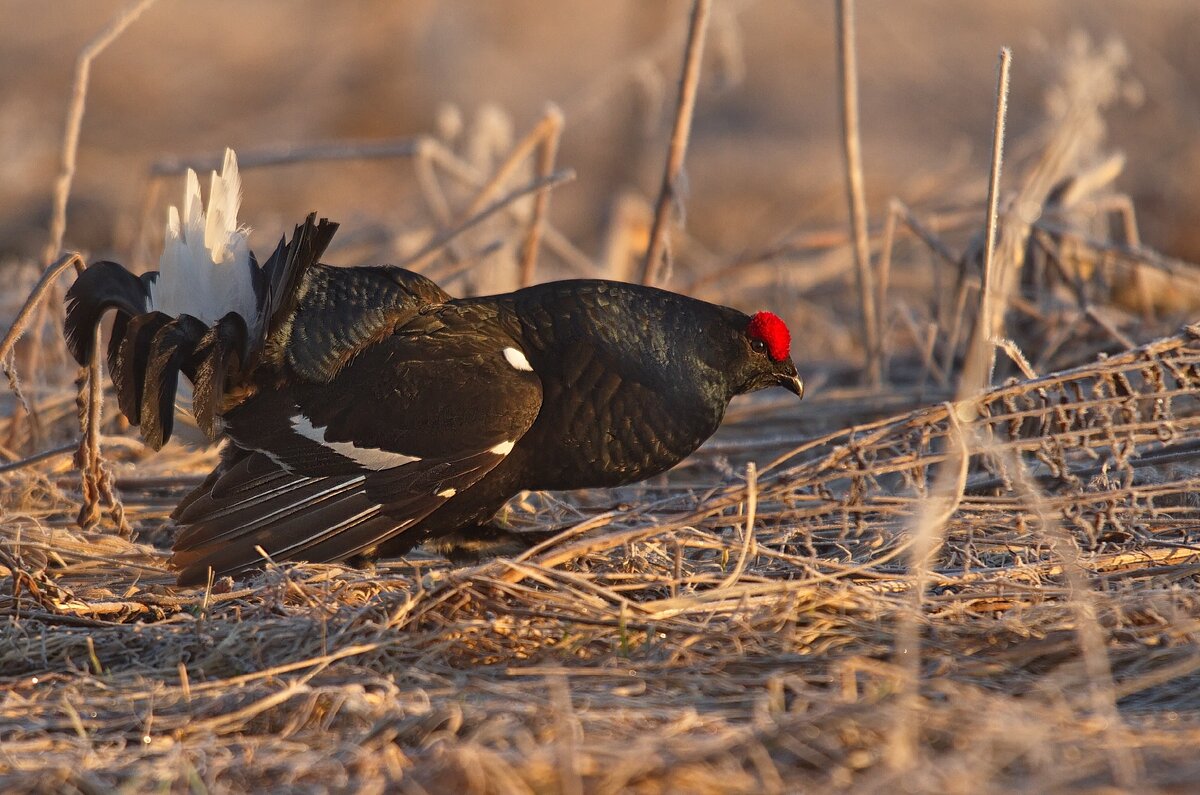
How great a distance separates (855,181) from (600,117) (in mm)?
7611

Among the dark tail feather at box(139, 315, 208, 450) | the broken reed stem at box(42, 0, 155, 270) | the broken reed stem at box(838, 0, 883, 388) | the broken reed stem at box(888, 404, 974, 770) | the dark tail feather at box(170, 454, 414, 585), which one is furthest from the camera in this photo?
the broken reed stem at box(838, 0, 883, 388)

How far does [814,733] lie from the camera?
202 centimetres

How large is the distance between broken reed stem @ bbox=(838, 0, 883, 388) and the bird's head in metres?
1.32

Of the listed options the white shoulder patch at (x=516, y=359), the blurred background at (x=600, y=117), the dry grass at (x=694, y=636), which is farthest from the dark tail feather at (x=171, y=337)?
the blurred background at (x=600, y=117)

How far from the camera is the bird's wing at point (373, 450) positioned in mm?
3279

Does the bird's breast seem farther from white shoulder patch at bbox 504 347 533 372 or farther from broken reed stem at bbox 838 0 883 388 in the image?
broken reed stem at bbox 838 0 883 388

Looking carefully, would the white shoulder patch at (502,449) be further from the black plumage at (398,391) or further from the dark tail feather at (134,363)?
the dark tail feather at (134,363)

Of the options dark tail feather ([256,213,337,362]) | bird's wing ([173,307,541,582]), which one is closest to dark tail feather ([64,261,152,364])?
dark tail feather ([256,213,337,362])

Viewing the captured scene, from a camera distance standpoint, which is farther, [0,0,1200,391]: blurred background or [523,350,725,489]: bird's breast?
[0,0,1200,391]: blurred background

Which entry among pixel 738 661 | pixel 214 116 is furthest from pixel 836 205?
pixel 738 661

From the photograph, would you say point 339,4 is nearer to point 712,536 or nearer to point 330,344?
point 330,344

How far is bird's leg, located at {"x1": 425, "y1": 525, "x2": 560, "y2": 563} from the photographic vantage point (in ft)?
12.1

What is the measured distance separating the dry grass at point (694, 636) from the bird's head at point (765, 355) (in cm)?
29

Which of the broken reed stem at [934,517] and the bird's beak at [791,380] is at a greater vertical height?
the bird's beak at [791,380]
